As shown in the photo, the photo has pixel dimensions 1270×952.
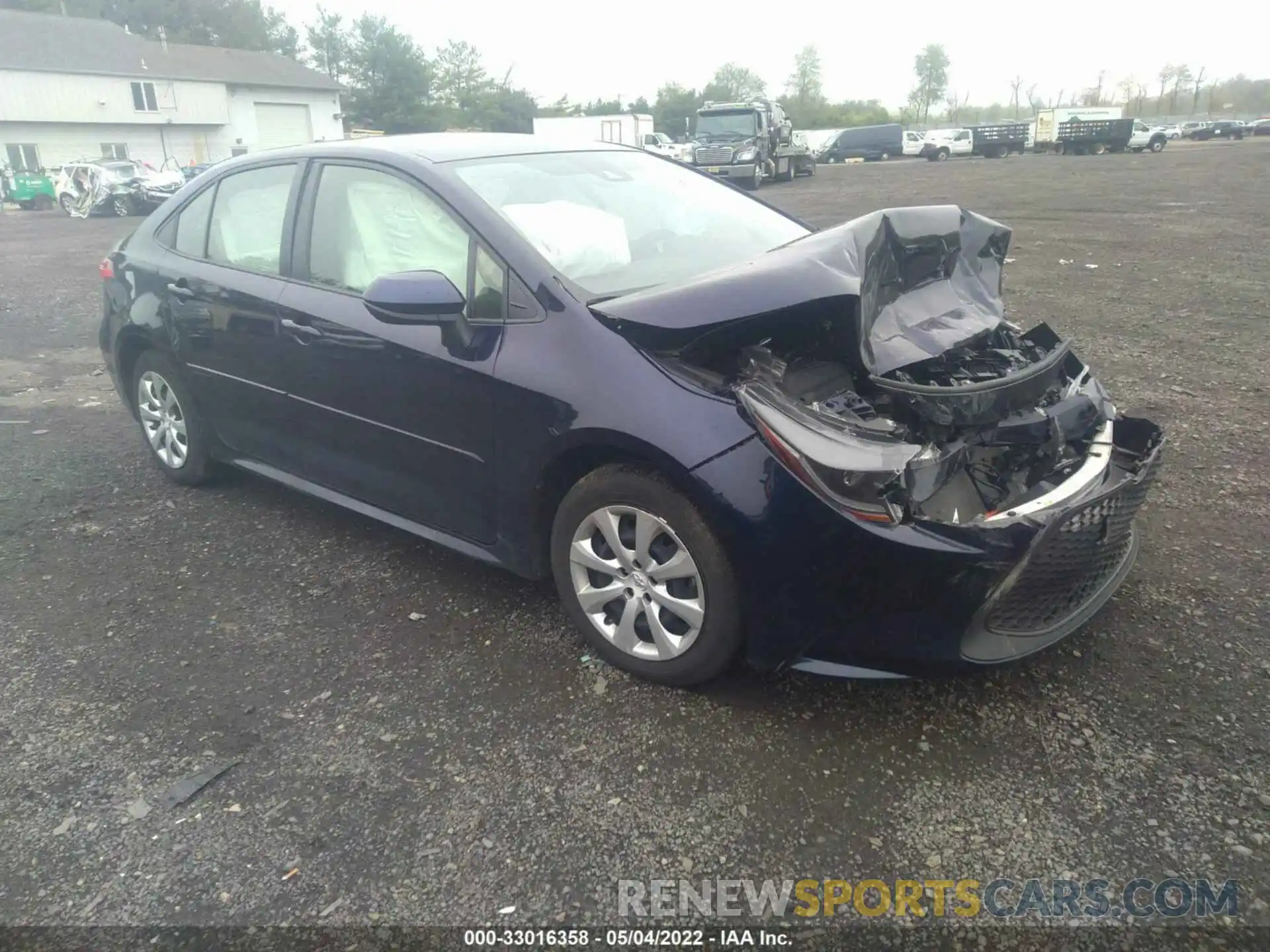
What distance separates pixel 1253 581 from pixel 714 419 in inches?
88.9

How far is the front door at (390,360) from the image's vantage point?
122 inches

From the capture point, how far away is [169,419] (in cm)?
464

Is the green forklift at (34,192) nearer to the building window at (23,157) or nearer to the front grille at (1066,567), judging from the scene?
the building window at (23,157)

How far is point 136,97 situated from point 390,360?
5525 centimetres

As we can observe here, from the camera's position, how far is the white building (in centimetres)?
4422

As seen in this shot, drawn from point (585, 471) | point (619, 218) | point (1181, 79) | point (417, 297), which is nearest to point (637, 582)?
point (585, 471)

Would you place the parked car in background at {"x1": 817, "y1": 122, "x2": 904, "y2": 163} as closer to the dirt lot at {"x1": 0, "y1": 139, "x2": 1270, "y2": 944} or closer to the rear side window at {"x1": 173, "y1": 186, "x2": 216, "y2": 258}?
the dirt lot at {"x1": 0, "y1": 139, "x2": 1270, "y2": 944}

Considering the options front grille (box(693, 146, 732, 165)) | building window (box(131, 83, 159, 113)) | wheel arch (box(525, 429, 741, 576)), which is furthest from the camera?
building window (box(131, 83, 159, 113))

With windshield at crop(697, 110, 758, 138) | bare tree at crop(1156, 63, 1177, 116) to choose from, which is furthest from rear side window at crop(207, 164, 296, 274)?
bare tree at crop(1156, 63, 1177, 116)

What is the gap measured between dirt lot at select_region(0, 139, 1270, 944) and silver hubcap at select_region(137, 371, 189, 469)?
1.14 ft

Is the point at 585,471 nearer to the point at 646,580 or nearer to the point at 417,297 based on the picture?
the point at 646,580

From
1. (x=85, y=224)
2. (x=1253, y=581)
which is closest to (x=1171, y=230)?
(x=1253, y=581)

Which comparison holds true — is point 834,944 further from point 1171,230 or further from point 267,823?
point 1171,230

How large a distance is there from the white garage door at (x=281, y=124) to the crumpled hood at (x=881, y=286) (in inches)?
2281
